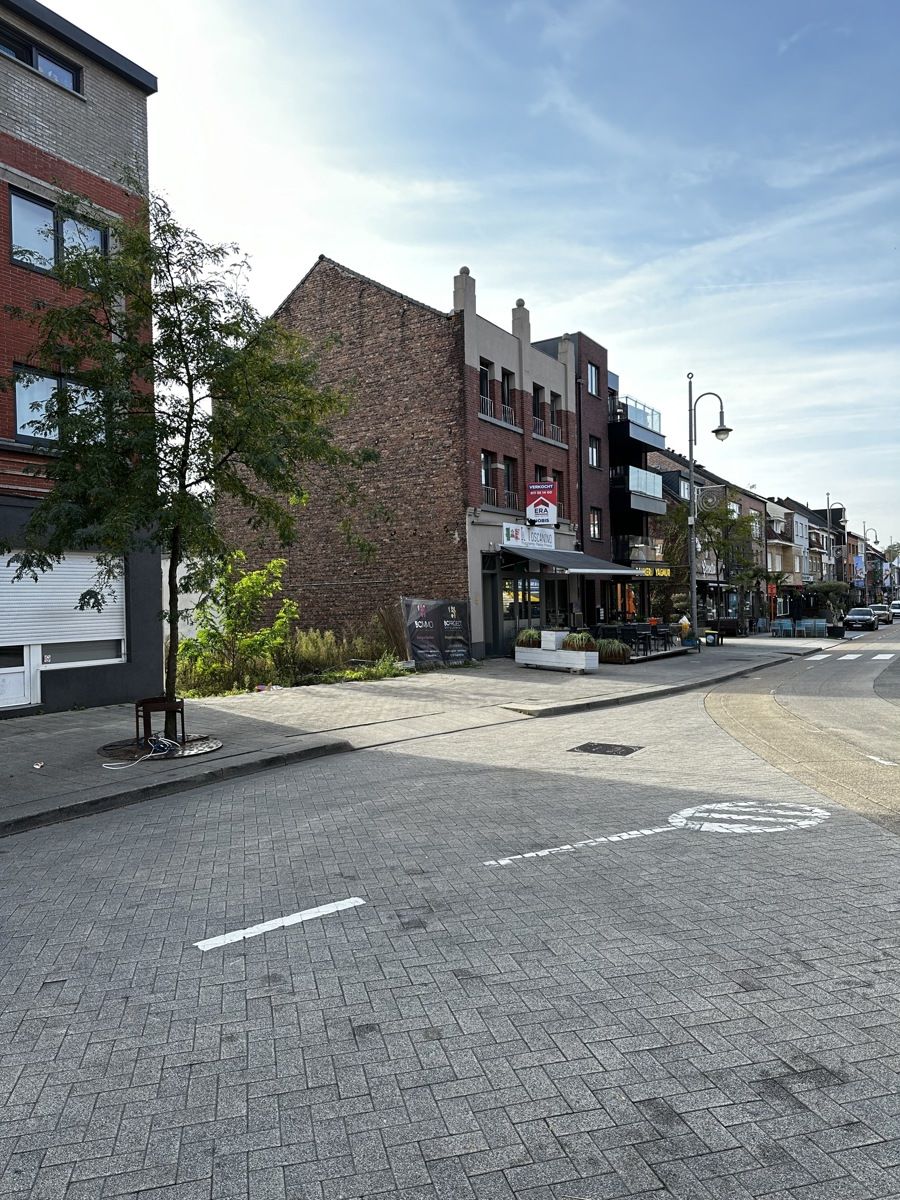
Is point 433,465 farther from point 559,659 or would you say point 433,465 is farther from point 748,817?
point 748,817

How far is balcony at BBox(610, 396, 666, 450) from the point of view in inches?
1436

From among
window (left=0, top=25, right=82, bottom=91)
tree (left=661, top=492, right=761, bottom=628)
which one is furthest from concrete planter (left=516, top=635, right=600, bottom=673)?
tree (left=661, top=492, right=761, bottom=628)

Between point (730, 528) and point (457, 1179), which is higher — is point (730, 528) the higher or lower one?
the higher one

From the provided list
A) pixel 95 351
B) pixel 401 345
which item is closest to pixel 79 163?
pixel 95 351

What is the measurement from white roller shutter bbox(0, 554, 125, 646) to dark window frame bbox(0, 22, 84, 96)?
8612 millimetres

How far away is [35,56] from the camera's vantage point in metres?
14.9

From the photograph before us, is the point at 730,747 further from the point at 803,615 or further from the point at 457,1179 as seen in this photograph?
the point at 803,615

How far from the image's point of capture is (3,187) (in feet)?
46.1

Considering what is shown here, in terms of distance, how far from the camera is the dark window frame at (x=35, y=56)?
1449 centimetres

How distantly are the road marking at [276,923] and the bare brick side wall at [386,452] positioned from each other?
1959 centimetres

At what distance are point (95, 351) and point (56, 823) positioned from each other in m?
5.75

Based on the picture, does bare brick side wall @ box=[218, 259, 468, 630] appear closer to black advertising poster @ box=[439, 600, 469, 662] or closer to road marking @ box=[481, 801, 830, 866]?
black advertising poster @ box=[439, 600, 469, 662]

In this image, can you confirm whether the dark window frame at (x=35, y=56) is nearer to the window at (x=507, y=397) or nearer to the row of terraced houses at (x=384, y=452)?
the row of terraced houses at (x=384, y=452)

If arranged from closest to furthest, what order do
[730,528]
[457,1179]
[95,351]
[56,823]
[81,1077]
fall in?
[457,1179] → [81,1077] → [56,823] → [95,351] → [730,528]
